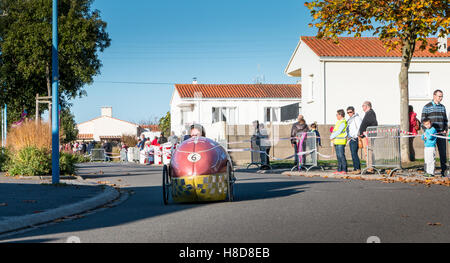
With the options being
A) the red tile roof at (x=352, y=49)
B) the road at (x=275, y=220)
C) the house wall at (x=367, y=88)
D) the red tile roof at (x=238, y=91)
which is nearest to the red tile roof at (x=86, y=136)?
the red tile roof at (x=238, y=91)

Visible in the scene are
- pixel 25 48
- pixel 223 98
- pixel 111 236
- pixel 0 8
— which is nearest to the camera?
pixel 111 236

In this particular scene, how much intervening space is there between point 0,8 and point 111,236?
4225 centimetres

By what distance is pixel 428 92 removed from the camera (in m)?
37.3

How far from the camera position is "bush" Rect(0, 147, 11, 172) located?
2084 centimetres

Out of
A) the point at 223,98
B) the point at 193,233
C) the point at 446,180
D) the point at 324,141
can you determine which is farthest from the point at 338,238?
the point at 223,98

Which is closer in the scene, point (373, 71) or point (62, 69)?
point (373, 71)

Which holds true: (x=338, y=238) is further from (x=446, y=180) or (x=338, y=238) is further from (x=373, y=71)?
(x=373, y=71)

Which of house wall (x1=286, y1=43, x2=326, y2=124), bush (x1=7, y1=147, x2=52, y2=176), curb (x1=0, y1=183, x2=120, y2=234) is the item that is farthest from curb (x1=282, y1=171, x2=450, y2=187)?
house wall (x1=286, y1=43, x2=326, y2=124)

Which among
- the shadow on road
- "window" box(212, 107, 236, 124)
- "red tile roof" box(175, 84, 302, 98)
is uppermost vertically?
"red tile roof" box(175, 84, 302, 98)

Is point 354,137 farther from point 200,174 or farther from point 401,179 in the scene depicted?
point 200,174

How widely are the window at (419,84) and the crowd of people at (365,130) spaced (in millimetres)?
15911

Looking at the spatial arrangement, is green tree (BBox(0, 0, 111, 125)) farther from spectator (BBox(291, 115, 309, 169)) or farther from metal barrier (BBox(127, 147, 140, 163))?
spectator (BBox(291, 115, 309, 169))

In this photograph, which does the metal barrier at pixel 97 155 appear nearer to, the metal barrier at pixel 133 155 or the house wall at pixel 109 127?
the metal barrier at pixel 133 155

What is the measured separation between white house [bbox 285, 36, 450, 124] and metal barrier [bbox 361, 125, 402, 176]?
1804 cm
